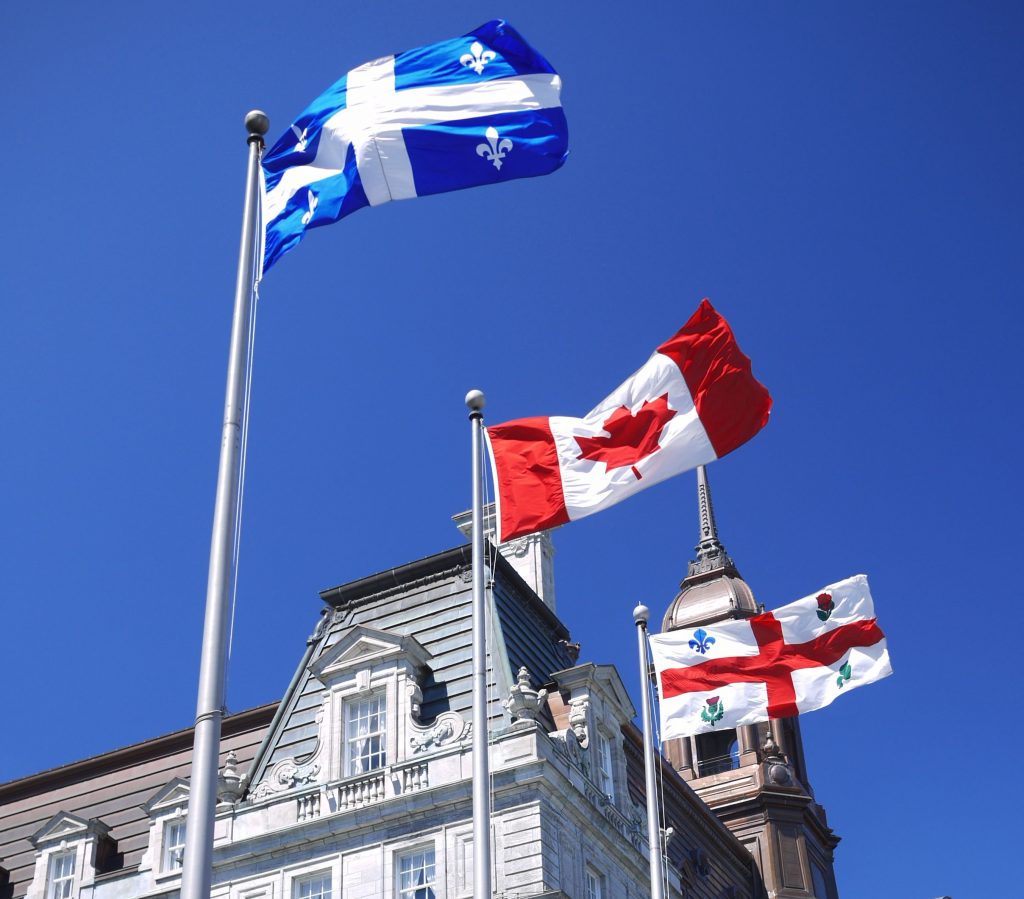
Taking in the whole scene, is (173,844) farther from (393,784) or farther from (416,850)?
(416,850)

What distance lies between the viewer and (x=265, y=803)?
1220 inches

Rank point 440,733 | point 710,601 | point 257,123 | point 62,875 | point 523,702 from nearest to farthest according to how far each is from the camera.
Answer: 1. point 257,123
2. point 523,702
3. point 440,733
4. point 62,875
5. point 710,601

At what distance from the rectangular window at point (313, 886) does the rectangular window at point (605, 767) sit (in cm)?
635

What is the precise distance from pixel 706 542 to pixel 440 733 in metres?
41.1

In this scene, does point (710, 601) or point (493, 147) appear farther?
point (710, 601)

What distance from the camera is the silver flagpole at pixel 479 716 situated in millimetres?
20156

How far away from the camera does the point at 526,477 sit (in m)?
25.0

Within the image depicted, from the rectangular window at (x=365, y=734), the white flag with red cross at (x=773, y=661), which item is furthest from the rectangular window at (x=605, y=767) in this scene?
the rectangular window at (x=365, y=734)

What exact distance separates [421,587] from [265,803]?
6679mm

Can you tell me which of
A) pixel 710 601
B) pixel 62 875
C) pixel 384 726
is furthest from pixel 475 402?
pixel 710 601

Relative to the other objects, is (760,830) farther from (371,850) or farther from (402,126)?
(402,126)

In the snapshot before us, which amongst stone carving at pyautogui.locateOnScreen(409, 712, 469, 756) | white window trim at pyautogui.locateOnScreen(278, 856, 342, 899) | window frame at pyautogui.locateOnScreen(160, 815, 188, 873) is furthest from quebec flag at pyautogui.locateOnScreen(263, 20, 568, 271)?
window frame at pyautogui.locateOnScreen(160, 815, 188, 873)

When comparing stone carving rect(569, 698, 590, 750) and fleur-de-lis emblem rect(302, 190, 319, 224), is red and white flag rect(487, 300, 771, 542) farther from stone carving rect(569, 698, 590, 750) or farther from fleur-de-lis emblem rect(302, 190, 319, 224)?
stone carving rect(569, 698, 590, 750)

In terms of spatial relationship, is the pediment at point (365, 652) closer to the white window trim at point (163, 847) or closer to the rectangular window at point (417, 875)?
the rectangular window at point (417, 875)
